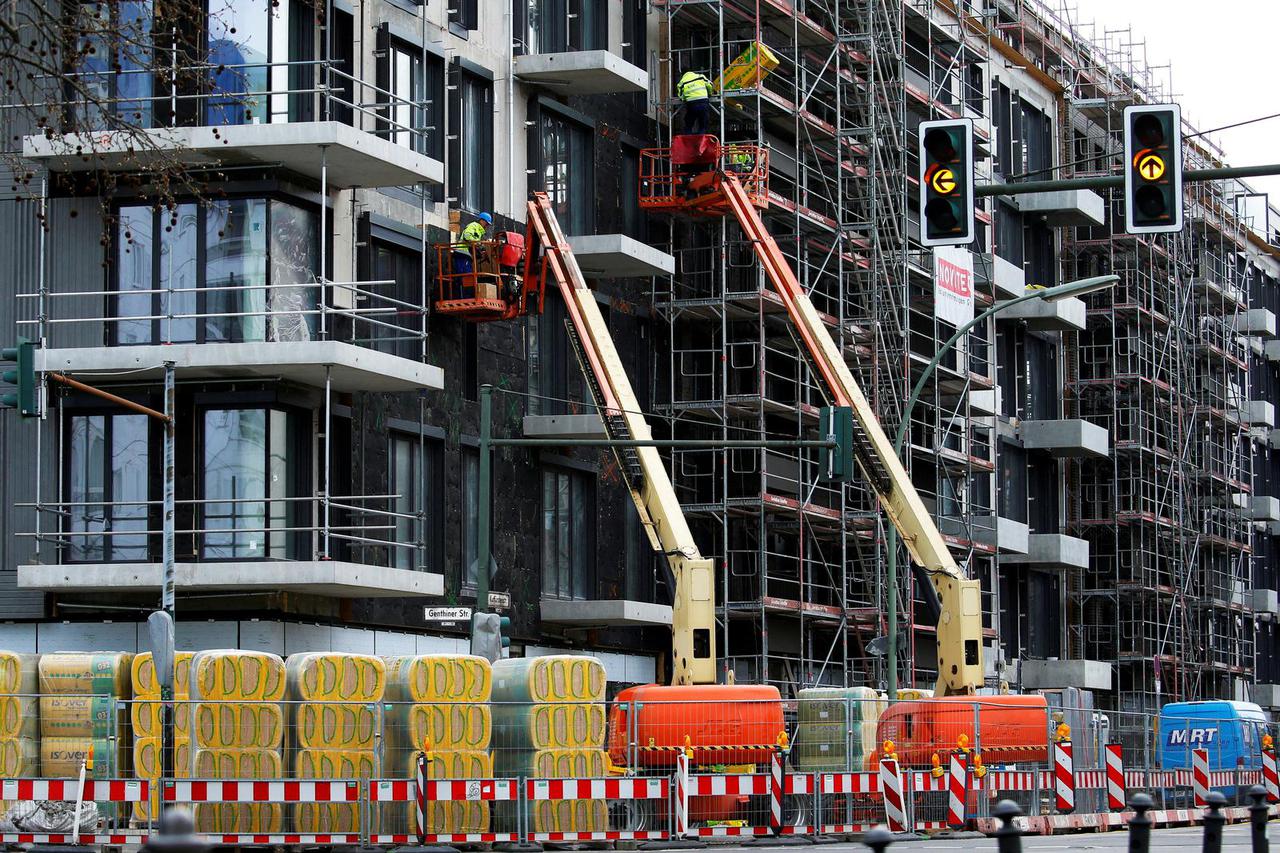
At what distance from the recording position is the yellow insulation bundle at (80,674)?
2553cm

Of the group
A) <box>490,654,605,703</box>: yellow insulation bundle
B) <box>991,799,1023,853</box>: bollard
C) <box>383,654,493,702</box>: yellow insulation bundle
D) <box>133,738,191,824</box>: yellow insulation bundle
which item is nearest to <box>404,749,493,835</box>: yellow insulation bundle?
<box>383,654,493,702</box>: yellow insulation bundle

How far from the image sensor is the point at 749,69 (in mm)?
42781

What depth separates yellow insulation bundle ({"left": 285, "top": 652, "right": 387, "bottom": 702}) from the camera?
977 inches

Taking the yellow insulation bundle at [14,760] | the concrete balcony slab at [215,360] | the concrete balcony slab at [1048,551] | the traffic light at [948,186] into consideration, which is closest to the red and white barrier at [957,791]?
the traffic light at [948,186]

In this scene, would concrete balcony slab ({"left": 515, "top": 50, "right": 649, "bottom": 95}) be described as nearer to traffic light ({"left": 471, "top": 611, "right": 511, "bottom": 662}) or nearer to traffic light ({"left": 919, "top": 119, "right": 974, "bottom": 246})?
traffic light ({"left": 471, "top": 611, "right": 511, "bottom": 662})

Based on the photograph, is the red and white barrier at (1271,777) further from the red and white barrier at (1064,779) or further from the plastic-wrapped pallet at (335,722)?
the plastic-wrapped pallet at (335,722)

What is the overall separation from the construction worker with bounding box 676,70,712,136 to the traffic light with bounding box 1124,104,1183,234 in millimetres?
20574

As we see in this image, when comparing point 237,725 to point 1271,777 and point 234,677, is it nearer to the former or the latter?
point 234,677

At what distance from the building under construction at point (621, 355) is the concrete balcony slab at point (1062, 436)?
0.10 metres

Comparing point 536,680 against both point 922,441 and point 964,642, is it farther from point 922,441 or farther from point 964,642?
point 922,441

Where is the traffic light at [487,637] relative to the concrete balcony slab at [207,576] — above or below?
below

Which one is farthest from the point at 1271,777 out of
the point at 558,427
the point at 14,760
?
the point at 14,760

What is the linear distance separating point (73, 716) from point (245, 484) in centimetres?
777

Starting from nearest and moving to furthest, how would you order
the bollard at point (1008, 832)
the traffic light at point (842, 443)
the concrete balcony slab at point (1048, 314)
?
the bollard at point (1008, 832) < the traffic light at point (842, 443) < the concrete balcony slab at point (1048, 314)
